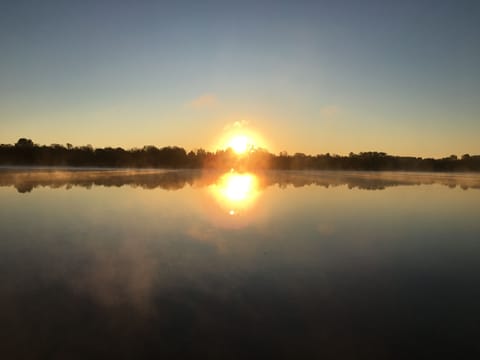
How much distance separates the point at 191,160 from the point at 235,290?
4555 inches

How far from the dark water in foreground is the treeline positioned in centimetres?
9945

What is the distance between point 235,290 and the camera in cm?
600

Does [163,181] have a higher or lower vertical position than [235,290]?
higher

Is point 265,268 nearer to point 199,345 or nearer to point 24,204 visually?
point 199,345

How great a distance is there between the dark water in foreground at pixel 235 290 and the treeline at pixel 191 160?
99.5 meters

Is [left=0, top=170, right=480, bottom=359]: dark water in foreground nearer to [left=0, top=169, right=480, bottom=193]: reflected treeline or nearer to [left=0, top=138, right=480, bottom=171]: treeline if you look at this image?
[left=0, top=169, right=480, bottom=193]: reflected treeline

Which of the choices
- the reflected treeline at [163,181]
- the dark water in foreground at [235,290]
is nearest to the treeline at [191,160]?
the reflected treeline at [163,181]

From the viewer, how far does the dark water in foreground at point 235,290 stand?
4293 mm

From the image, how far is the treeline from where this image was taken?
101750mm

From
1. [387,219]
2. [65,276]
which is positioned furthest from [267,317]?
[387,219]

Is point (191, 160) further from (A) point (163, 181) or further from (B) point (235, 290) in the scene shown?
(B) point (235, 290)

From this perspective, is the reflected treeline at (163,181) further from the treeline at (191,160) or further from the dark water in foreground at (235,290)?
the treeline at (191,160)

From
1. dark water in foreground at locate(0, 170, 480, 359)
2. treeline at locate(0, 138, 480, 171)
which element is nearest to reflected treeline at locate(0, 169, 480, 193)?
dark water in foreground at locate(0, 170, 480, 359)

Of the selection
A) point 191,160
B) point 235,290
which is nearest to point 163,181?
point 235,290
